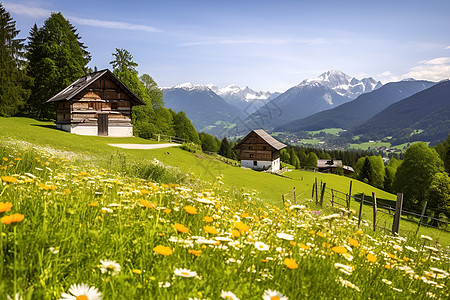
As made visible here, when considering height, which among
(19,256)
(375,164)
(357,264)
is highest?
(19,256)

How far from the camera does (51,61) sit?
46844mm

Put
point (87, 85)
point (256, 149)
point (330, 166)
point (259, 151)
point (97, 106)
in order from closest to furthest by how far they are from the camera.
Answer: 1. point (87, 85)
2. point (97, 106)
3. point (259, 151)
4. point (256, 149)
5. point (330, 166)

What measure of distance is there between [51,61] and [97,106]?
13.0m

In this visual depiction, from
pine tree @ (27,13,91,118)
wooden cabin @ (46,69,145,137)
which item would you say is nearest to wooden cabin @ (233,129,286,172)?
wooden cabin @ (46,69,145,137)

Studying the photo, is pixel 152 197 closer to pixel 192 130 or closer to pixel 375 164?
pixel 192 130

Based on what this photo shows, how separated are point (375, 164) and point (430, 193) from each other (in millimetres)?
55923

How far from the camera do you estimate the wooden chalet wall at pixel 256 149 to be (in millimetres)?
65625

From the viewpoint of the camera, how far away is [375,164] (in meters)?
100

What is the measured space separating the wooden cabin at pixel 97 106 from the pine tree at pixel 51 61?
6.57 metres

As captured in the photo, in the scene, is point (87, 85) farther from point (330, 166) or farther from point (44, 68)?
point (330, 166)

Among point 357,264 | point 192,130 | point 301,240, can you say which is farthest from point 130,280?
point 192,130

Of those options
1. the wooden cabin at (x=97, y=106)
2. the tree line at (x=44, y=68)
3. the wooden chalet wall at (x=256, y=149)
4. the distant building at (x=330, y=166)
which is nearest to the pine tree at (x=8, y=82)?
the tree line at (x=44, y=68)

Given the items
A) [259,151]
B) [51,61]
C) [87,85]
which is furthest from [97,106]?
[259,151]

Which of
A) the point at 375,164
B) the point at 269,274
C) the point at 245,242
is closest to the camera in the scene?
the point at 269,274
